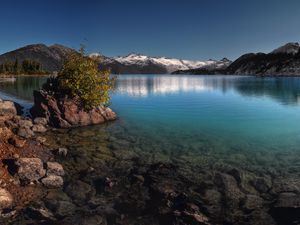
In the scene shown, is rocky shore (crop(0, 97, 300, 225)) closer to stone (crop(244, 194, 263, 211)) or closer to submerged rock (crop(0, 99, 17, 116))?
stone (crop(244, 194, 263, 211))

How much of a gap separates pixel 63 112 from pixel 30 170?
19.1 m

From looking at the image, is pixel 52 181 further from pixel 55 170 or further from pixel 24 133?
pixel 24 133

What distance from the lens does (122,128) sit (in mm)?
36562

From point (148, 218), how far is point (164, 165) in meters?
7.52

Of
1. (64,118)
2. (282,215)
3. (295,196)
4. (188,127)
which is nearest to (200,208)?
(282,215)

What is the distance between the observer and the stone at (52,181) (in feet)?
61.5

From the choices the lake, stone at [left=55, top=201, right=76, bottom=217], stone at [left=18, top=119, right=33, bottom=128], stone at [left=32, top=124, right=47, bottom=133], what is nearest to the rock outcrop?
the lake

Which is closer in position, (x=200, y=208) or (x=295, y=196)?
(x=200, y=208)

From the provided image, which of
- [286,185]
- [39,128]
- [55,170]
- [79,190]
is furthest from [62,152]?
[286,185]

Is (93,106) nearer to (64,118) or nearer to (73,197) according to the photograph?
(64,118)

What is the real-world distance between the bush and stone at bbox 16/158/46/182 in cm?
2007

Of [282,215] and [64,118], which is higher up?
[64,118]

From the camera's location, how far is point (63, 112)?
3797cm

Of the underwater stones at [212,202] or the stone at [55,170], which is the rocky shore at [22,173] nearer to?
the stone at [55,170]
